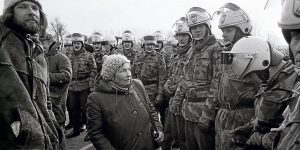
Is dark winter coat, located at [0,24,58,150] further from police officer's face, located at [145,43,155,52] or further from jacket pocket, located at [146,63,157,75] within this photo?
police officer's face, located at [145,43,155,52]

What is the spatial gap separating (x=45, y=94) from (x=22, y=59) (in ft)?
1.66

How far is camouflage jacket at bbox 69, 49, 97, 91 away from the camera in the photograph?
382 inches

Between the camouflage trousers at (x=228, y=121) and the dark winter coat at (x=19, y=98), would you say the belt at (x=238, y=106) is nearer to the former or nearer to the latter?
the camouflage trousers at (x=228, y=121)

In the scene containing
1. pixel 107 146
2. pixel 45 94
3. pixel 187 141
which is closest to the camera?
pixel 45 94

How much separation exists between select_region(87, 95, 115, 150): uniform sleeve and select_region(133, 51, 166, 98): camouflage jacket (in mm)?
4513

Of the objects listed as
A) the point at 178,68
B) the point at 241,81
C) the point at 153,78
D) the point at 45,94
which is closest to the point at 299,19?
the point at 241,81

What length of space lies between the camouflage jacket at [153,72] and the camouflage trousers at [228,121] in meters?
4.08

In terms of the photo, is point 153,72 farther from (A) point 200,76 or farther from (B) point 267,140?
(B) point 267,140

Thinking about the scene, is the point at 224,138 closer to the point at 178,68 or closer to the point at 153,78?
the point at 178,68

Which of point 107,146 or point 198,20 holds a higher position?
point 198,20

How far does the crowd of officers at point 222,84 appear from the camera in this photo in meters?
3.13

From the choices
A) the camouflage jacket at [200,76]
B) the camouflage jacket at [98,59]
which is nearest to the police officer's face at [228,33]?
the camouflage jacket at [200,76]

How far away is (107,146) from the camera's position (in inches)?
169

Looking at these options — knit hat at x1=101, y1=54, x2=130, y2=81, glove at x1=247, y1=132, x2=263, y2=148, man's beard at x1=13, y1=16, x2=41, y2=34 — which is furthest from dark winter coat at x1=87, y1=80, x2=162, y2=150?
glove at x1=247, y1=132, x2=263, y2=148
